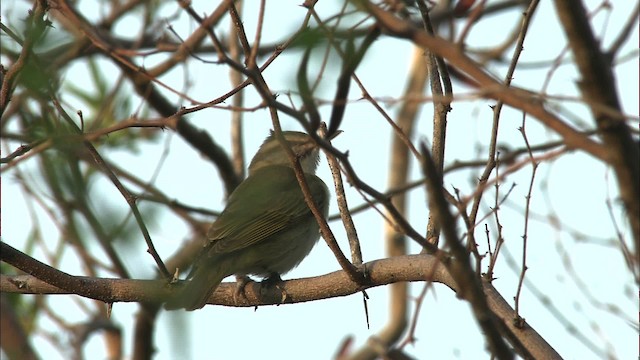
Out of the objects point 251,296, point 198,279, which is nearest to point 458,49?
point 198,279

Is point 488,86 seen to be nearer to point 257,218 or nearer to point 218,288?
point 218,288

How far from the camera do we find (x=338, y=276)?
4633 mm

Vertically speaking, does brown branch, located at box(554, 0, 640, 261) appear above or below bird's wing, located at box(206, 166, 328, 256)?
below

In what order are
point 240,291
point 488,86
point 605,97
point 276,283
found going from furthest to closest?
point 240,291
point 276,283
point 488,86
point 605,97

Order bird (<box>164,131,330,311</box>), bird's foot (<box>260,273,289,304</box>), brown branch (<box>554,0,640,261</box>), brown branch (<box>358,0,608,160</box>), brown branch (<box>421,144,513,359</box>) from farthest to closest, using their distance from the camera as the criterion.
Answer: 1. bird (<box>164,131,330,311</box>)
2. bird's foot (<box>260,273,289,304</box>)
3. brown branch (<box>421,144,513,359</box>)
4. brown branch (<box>358,0,608,160</box>)
5. brown branch (<box>554,0,640,261</box>)

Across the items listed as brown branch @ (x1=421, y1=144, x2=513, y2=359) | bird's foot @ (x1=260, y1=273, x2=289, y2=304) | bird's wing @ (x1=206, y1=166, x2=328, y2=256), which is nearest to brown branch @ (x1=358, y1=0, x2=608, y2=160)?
brown branch @ (x1=421, y1=144, x2=513, y2=359)

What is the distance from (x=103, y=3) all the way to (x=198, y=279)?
3.23m

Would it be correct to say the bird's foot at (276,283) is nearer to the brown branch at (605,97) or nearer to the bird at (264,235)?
the bird at (264,235)

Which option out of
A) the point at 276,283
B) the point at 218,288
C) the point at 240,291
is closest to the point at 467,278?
the point at 276,283

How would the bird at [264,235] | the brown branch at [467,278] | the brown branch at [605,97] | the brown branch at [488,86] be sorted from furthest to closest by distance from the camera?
the bird at [264,235] → the brown branch at [467,278] → the brown branch at [488,86] → the brown branch at [605,97]

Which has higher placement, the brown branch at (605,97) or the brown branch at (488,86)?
the brown branch at (488,86)

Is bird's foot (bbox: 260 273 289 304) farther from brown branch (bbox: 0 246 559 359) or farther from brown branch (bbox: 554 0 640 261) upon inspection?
brown branch (bbox: 554 0 640 261)

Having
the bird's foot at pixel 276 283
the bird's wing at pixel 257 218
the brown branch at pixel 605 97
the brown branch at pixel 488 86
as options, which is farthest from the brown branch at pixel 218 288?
the brown branch at pixel 605 97

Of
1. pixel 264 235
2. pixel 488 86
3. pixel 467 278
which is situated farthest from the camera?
pixel 264 235
